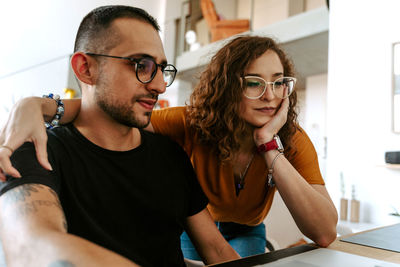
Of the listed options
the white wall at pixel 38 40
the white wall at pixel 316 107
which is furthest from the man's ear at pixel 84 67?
the white wall at pixel 316 107

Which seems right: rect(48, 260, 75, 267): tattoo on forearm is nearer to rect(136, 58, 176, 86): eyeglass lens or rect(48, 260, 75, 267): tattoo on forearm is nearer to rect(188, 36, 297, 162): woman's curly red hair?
rect(136, 58, 176, 86): eyeglass lens

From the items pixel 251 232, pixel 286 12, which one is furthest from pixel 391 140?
pixel 286 12

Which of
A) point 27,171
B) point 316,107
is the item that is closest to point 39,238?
point 27,171

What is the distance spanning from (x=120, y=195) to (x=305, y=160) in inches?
30.2

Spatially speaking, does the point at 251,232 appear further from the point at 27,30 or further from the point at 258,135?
the point at 27,30

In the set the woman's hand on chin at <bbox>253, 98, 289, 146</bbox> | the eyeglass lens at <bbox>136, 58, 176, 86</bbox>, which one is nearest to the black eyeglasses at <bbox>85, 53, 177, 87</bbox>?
the eyeglass lens at <bbox>136, 58, 176, 86</bbox>

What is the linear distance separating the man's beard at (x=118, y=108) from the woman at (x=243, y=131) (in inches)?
13.1

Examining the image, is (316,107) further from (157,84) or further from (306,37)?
(157,84)

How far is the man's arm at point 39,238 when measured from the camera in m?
0.50

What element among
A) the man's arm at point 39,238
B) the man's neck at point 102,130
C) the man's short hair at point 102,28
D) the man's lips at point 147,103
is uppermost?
the man's short hair at point 102,28

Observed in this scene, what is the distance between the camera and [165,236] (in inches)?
39.7

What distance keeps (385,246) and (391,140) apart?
2.01m

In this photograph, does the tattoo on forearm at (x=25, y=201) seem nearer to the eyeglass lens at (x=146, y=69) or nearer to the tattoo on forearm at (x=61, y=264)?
the tattoo on forearm at (x=61, y=264)

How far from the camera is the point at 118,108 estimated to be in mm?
Answer: 1004
